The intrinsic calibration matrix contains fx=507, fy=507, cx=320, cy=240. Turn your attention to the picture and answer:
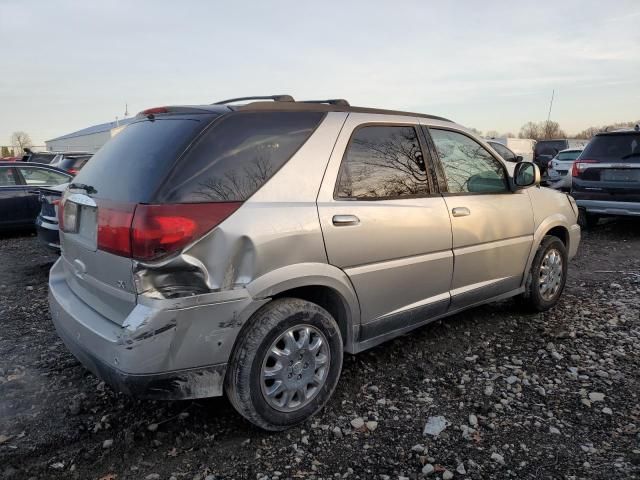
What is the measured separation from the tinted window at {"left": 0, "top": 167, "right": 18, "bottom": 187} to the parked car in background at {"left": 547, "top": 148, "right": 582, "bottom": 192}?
38.7ft

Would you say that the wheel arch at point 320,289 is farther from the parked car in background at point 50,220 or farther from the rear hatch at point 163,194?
the parked car in background at point 50,220

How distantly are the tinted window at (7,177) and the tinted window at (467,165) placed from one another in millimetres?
7976

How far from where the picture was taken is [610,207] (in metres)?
8.02

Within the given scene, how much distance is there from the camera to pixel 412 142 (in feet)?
11.5

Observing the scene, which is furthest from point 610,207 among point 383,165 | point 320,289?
point 320,289

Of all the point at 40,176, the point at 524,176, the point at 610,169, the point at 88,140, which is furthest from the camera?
the point at 88,140

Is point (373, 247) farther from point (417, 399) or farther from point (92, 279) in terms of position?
point (92, 279)

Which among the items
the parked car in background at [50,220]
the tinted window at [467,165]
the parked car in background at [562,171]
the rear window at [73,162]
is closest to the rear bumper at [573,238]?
the tinted window at [467,165]

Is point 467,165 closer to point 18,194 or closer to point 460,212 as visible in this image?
point 460,212

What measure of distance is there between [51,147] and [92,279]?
66397 millimetres

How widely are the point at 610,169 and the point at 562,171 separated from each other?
5993mm

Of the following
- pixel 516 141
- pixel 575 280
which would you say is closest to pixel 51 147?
pixel 516 141

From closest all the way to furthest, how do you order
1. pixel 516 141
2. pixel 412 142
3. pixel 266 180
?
pixel 266 180 → pixel 412 142 → pixel 516 141

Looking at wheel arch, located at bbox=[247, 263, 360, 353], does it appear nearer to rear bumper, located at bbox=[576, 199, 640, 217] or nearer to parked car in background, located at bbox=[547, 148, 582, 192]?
rear bumper, located at bbox=[576, 199, 640, 217]
